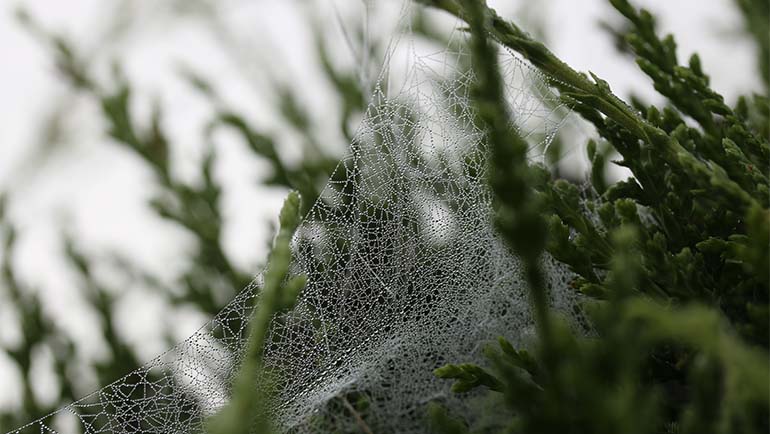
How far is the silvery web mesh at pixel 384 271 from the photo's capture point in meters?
0.89

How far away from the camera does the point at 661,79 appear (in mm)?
949

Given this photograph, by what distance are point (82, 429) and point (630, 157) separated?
0.91 metres

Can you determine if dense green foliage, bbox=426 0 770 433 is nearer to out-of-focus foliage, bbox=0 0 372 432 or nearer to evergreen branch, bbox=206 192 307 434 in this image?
evergreen branch, bbox=206 192 307 434

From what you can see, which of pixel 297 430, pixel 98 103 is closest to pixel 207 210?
pixel 98 103

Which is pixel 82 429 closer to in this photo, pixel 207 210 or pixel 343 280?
pixel 343 280

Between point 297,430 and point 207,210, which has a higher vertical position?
point 207,210

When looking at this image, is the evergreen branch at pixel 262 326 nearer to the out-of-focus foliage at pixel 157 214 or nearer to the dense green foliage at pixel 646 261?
the dense green foliage at pixel 646 261

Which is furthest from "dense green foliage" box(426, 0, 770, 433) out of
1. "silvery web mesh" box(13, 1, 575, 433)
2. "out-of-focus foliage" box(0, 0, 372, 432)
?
"out-of-focus foliage" box(0, 0, 372, 432)

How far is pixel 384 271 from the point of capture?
0.92 m

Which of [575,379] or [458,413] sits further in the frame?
[458,413]

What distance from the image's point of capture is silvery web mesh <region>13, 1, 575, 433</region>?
89 centimetres

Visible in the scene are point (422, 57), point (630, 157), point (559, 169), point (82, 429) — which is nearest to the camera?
point (630, 157)

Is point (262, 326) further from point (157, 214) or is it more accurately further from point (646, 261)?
point (157, 214)

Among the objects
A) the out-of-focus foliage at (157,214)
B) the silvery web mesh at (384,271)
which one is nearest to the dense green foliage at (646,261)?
the silvery web mesh at (384,271)
